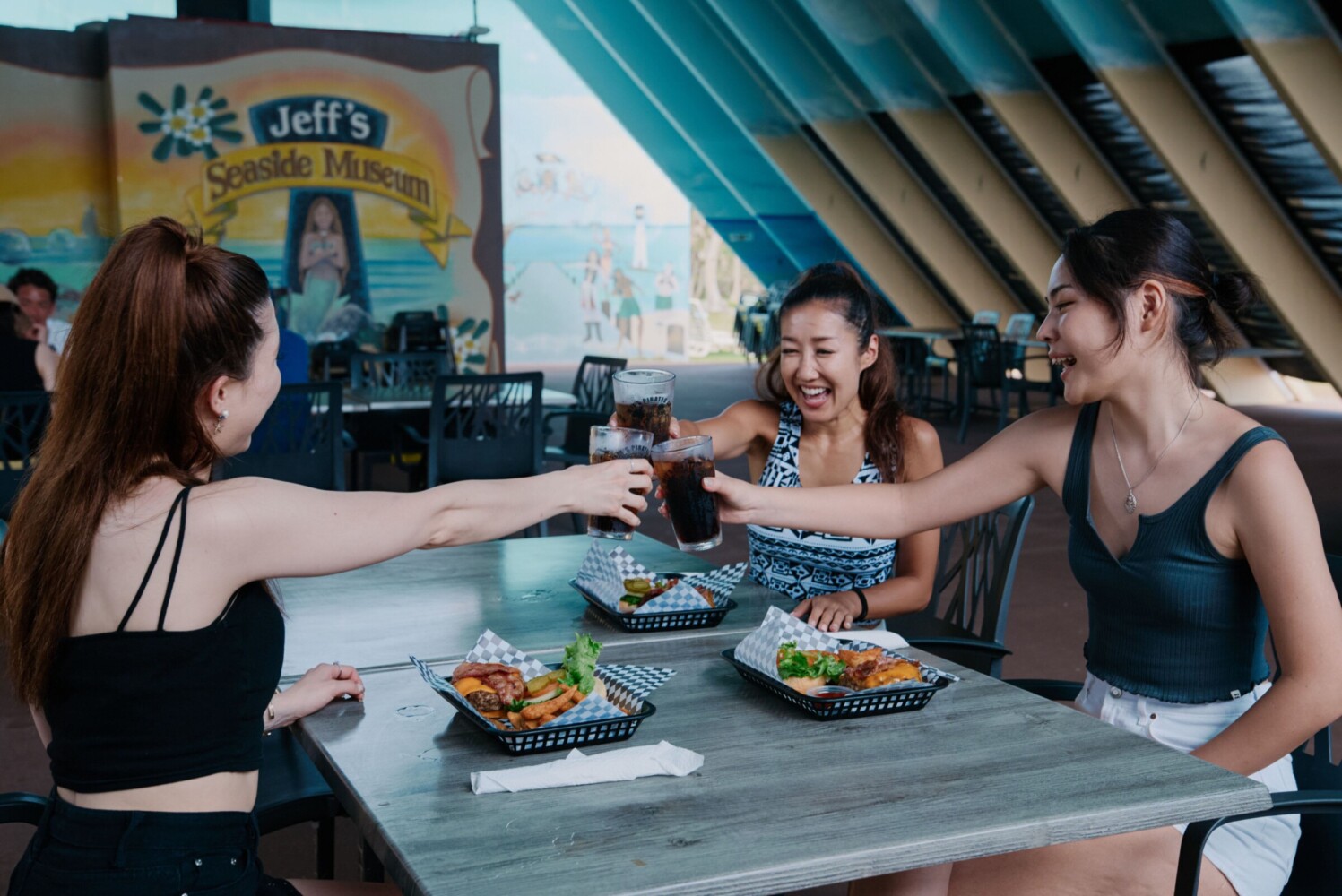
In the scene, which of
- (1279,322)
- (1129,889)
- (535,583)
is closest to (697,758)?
(1129,889)

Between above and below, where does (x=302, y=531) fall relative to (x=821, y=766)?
above

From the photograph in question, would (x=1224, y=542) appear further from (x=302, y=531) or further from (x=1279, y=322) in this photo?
(x=1279, y=322)

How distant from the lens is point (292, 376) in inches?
217

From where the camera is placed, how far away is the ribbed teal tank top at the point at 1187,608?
1.95 m

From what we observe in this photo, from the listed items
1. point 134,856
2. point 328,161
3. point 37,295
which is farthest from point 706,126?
point 134,856

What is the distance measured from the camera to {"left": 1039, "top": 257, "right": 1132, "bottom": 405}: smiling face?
202cm

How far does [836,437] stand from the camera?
9.45 ft

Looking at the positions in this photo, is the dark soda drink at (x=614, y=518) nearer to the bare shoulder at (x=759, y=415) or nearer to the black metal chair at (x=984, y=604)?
the black metal chair at (x=984, y=604)

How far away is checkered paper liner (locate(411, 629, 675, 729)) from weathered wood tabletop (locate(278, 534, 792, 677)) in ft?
0.59

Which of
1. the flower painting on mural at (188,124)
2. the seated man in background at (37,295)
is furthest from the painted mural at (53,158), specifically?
the seated man in background at (37,295)

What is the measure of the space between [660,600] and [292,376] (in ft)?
12.1

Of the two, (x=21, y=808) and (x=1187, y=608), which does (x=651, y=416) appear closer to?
(x=1187, y=608)

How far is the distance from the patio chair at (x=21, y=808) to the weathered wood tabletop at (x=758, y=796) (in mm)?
388

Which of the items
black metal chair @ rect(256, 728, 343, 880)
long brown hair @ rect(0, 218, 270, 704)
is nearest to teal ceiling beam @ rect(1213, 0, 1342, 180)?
black metal chair @ rect(256, 728, 343, 880)
